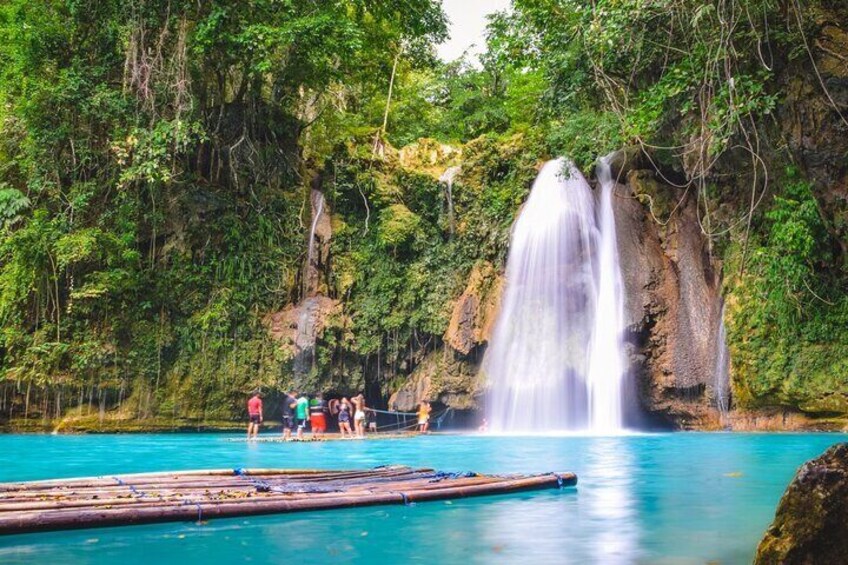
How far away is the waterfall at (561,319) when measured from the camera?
19625 mm

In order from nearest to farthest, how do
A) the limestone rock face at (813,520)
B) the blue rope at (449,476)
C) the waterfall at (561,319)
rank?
the limestone rock face at (813,520) → the blue rope at (449,476) → the waterfall at (561,319)

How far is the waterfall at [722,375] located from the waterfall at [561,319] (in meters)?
2.24

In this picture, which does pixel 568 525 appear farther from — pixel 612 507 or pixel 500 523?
pixel 612 507

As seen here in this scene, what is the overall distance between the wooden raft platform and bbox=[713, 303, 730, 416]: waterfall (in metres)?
11.5

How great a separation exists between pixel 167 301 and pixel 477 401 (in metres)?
8.98

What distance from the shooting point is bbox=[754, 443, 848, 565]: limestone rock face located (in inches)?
137

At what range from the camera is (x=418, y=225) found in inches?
912

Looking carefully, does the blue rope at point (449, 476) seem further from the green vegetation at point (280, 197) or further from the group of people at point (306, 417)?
the green vegetation at point (280, 197)

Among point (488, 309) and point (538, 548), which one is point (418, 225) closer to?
point (488, 309)

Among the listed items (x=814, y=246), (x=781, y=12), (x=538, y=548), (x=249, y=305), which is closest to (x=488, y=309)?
(x=249, y=305)

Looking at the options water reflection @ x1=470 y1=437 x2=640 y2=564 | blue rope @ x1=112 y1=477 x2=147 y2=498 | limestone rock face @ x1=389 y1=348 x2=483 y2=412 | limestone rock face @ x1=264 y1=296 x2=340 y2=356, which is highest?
limestone rock face @ x1=264 y1=296 x2=340 y2=356

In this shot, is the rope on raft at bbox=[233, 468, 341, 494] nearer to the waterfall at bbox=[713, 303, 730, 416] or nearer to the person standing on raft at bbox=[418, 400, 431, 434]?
the person standing on raft at bbox=[418, 400, 431, 434]

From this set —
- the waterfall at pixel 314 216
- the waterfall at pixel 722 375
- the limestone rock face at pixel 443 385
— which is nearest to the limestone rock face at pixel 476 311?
the limestone rock face at pixel 443 385

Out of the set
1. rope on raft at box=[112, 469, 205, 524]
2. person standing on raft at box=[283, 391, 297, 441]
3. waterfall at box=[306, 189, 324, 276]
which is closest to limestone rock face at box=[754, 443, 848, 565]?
rope on raft at box=[112, 469, 205, 524]
